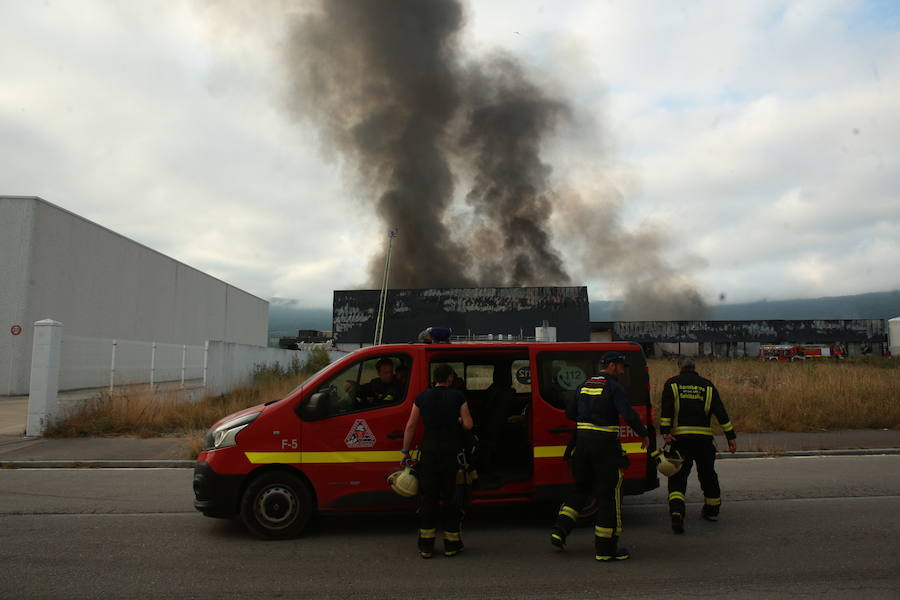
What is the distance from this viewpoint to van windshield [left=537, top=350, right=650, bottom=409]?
5.82 m

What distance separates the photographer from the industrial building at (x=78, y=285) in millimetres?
18766

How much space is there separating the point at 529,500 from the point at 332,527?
1807 millimetres

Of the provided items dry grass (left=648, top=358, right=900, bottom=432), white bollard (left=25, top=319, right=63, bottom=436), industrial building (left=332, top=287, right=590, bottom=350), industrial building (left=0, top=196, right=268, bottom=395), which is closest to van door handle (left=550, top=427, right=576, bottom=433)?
dry grass (left=648, top=358, right=900, bottom=432)

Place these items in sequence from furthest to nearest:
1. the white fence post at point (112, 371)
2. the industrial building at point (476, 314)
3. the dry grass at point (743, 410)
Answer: the industrial building at point (476, 314) < the white fence post at point (112, 371) < the dry grass at point (743, 410)

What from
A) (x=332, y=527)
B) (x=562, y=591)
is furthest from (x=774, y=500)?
(x=332, y=527)

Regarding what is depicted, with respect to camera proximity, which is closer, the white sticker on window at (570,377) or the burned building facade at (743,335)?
the white sticker on window at (570,377)

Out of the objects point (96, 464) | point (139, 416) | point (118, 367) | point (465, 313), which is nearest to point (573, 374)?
point (96, 464)

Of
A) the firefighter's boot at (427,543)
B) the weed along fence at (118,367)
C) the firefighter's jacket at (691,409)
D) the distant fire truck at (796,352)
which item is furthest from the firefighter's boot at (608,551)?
the distant fire truck at (796,352)

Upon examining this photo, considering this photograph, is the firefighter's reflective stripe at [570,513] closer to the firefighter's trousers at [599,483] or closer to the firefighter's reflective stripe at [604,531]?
the firefighter's trousers at [599,483]

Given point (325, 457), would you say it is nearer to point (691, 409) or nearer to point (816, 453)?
point (691, 409)

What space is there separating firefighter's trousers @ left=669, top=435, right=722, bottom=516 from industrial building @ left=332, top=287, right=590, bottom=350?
3784 cm

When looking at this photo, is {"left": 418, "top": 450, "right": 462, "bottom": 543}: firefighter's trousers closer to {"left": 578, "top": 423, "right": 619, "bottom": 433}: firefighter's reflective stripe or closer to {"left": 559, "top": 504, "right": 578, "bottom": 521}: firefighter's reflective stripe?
{"left": 559, "top": 504, "right": 578, "bottom": 521}: firefighter's reflective stripe

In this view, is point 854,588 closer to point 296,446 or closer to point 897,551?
point 897,551

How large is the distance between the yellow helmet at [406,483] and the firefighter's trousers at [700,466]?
7.88 feet
